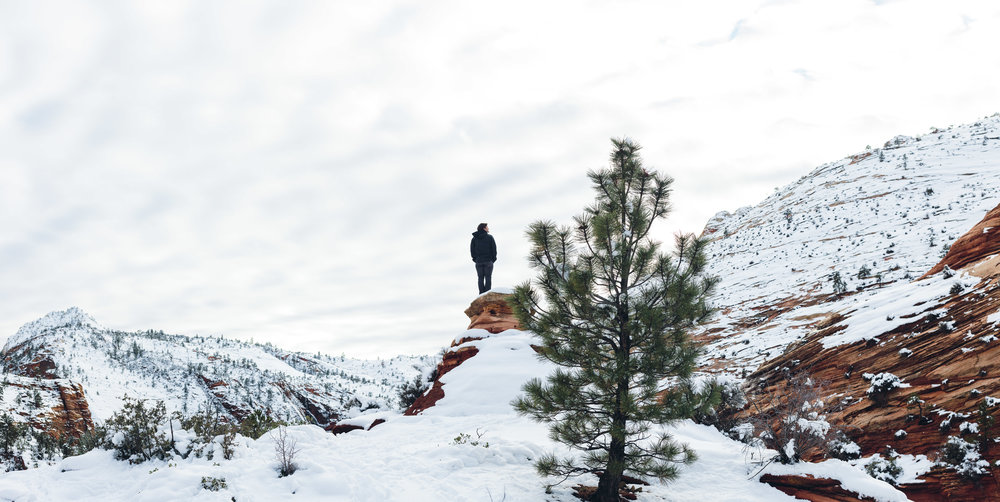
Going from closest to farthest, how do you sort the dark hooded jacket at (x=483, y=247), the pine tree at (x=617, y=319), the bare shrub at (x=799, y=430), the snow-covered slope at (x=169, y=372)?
the pine tree at (x=617, y=319)
the bare shrub at (x=799, y=430)
the dark hooded jacket at (x=483, y=247)
the snow-covered slope at (x=169, y=372)

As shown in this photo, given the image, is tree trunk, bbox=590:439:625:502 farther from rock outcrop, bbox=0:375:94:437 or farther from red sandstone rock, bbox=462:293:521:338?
rock outcrop, bbox=0:375:94:437

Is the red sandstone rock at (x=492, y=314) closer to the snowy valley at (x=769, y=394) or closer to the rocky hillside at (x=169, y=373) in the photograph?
the snowy valley at (x=769, y=394)

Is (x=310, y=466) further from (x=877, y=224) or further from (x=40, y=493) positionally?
(x=877, y=224)

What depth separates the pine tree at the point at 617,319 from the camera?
7.60 meters

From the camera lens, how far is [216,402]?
61.0 meters

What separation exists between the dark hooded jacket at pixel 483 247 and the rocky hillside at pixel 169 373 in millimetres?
27096

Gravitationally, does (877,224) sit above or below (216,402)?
above

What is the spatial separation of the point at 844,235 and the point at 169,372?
79.9 m

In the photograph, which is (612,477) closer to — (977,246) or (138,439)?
(138,439)

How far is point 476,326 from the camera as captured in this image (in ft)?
69.1

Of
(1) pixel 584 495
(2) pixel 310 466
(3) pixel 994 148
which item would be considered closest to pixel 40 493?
(2) pixel 310 466

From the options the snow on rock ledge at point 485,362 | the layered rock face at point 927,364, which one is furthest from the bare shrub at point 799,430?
the snow on rock ledge at point 485,362

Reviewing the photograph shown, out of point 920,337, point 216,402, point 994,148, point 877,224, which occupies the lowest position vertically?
point 216,402

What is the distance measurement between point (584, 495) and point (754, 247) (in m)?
31.0
